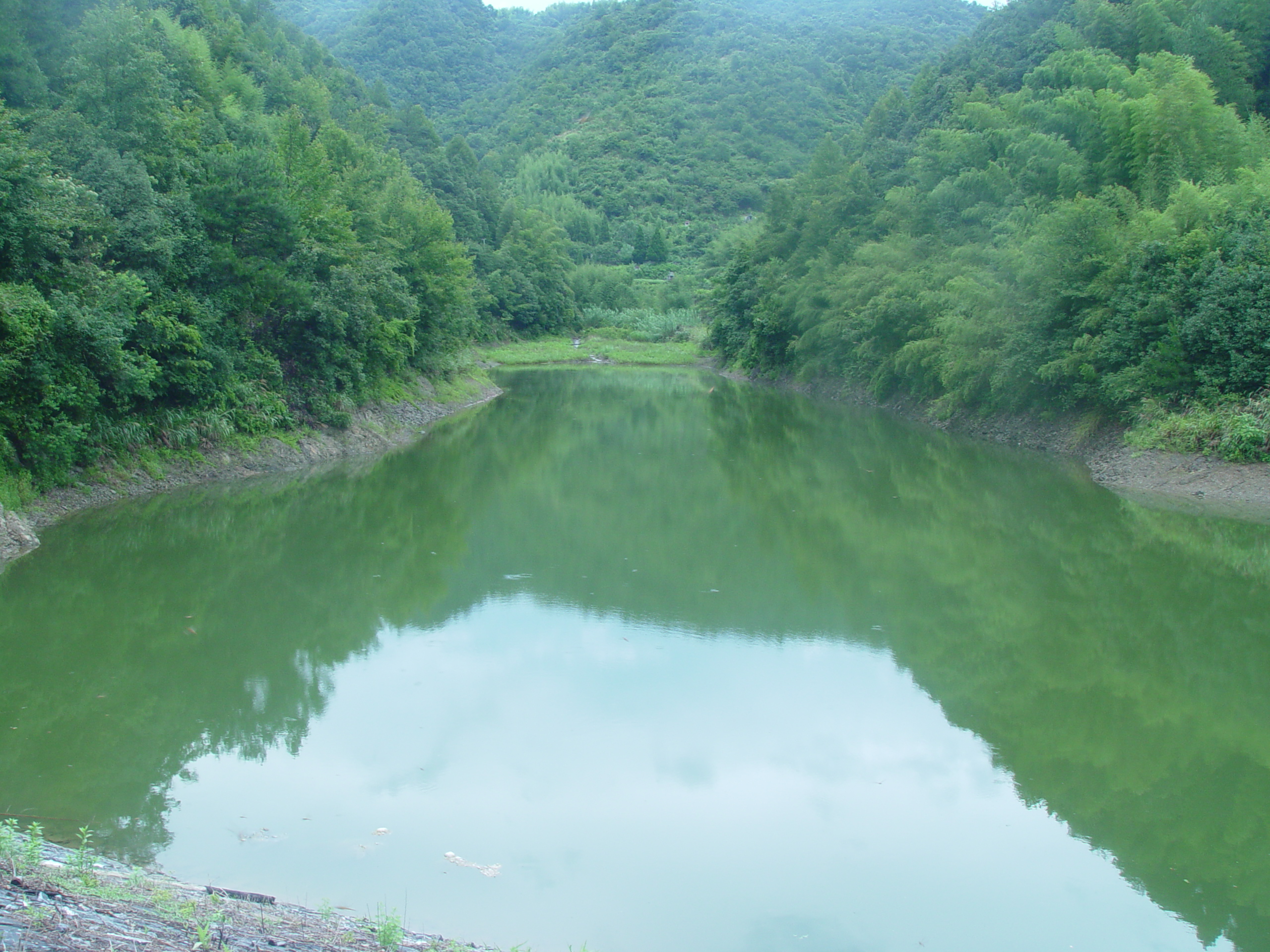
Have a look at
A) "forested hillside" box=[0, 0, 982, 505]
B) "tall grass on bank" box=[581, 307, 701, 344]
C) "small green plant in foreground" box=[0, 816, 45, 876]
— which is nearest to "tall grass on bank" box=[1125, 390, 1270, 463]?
"forested hillside" box=[0, 0, 982, 505]

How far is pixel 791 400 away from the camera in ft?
123

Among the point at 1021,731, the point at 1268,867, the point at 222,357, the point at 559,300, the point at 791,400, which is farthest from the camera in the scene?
the point at 559,300

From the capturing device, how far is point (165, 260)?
53.3 feet

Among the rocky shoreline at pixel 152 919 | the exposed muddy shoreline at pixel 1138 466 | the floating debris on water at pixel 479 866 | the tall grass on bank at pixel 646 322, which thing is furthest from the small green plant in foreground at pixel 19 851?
the tall grass on bank at pixel 646 322

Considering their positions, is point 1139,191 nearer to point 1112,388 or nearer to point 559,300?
point 1112,388

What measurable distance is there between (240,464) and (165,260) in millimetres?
3885

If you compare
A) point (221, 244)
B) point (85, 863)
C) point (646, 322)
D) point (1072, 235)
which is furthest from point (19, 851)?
point (646, 322)

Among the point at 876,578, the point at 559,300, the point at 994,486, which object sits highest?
the point at 876,578

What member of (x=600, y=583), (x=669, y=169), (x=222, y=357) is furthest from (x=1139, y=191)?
(x=669, y=169)

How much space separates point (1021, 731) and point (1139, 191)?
18.9 m

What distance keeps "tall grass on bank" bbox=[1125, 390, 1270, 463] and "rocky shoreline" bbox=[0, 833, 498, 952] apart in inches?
628

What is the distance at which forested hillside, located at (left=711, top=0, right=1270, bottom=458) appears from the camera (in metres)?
18.1

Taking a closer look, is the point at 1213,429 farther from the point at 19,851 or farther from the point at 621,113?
the point at 621,113

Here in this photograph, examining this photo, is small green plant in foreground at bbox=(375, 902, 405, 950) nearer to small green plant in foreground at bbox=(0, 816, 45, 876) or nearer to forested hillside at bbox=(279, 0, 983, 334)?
small green plant in foreground at bbox=(0, 816, 45, 876)
